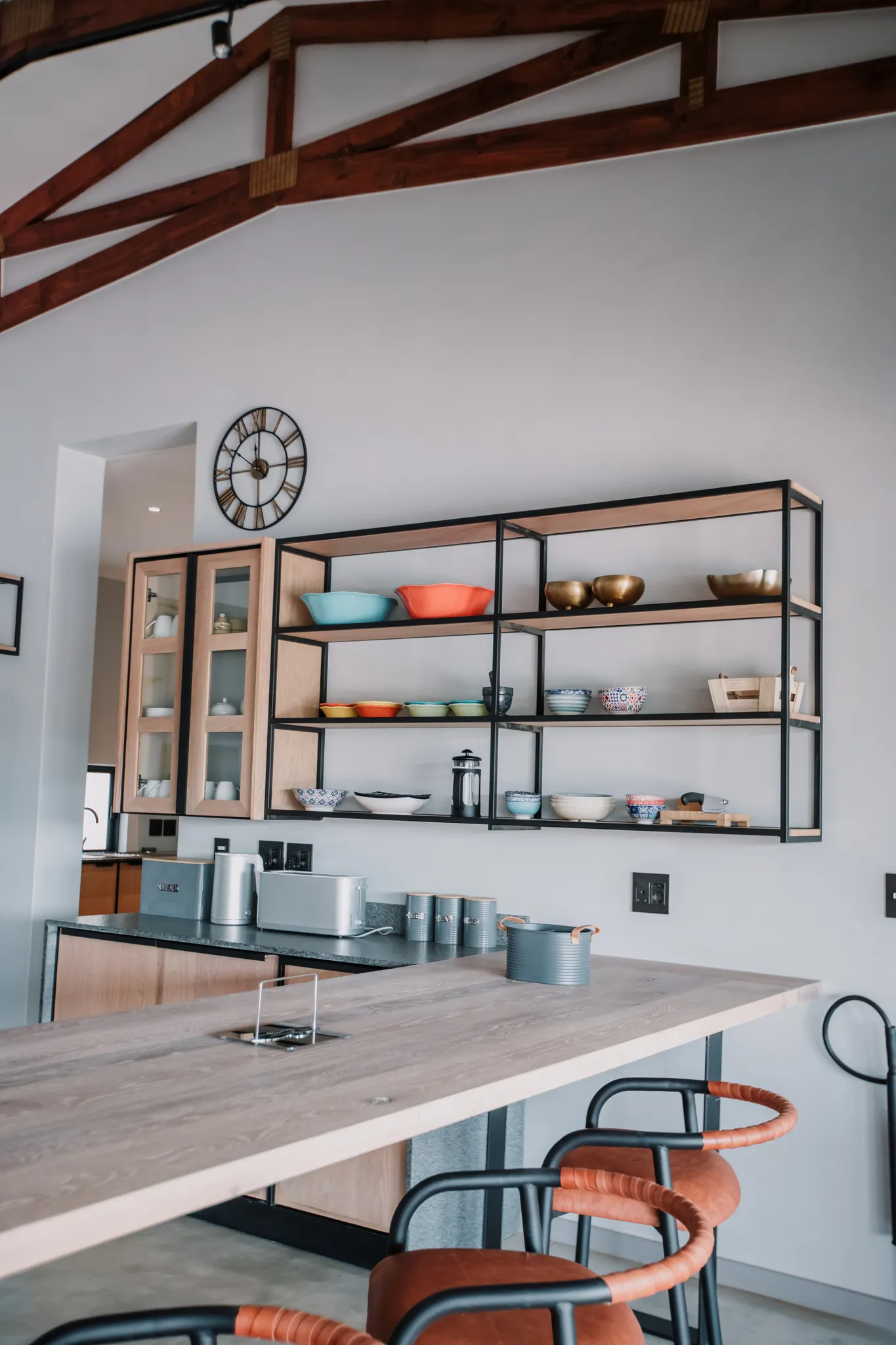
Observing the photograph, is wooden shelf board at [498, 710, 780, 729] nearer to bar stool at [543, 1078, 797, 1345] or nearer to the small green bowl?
the small green bowl

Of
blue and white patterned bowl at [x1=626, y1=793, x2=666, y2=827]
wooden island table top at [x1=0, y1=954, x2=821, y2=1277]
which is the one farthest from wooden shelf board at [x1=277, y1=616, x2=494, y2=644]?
wooden island table top at [x1=0, y1=954, x2=821, y2=1277]

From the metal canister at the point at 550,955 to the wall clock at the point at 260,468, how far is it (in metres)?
2.01

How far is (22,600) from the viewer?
15.6 ft

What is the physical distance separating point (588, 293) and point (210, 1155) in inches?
111

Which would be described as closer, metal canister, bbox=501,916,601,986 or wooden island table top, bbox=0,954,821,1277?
wooden island table top, bbox=0,954,821,1277

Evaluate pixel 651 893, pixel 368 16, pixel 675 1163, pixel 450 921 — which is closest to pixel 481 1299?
pixel 675 1163

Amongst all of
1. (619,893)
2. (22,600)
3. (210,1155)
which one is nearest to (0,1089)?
(210,1155)

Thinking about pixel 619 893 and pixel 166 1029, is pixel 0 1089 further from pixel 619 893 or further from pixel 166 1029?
pixel 619 893

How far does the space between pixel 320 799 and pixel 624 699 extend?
3.58 feet

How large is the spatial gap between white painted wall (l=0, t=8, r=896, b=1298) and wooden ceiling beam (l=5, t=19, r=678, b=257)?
0.19 metres

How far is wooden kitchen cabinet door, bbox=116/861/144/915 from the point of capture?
759cm

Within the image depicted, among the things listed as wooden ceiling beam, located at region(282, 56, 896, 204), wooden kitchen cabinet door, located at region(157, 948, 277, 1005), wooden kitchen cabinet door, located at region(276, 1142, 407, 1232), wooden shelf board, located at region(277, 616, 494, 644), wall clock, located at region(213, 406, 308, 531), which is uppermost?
wooden ceiling beam, located at region(282, 56, 896, 204)

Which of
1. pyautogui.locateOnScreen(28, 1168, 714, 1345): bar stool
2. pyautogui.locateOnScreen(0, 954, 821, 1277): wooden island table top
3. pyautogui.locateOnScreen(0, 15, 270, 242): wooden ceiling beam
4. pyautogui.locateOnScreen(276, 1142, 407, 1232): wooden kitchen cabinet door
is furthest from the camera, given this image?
pyautogui.locateOnScreen(0, 15, 270, 242): wooden ceiling beam

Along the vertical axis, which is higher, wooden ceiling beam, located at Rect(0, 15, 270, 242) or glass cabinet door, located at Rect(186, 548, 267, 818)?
wooden ceiling beam, located at Rect(0, 15, 270, 242)
